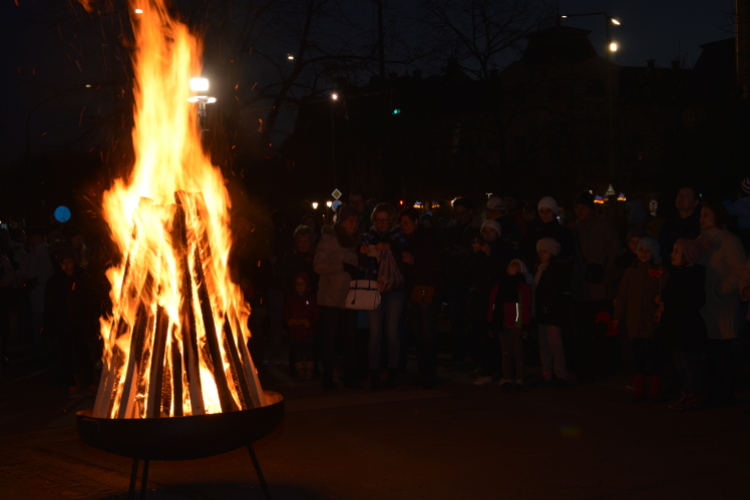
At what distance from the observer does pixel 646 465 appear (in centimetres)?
606

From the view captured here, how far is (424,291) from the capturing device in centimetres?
955

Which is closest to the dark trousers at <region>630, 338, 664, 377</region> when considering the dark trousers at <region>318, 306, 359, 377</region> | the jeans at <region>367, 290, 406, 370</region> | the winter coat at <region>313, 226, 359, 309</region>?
→ the jeans at <region>367, 290, 406, 370</region>

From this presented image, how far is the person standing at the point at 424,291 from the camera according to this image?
377 inches

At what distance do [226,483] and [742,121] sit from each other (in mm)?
19759

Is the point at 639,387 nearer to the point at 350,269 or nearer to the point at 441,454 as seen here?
the point at 441,454

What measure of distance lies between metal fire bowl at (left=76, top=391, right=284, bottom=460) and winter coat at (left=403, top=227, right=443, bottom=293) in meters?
4.93

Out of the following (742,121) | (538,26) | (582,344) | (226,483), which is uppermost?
(538,26)

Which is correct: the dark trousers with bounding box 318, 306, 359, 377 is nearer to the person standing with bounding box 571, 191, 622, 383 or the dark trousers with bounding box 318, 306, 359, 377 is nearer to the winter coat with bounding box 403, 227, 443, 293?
the winter coat with bounding box 403, 227, 443, 293

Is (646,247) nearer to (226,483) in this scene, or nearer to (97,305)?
(226,483)

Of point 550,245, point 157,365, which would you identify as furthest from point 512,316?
point 157,365

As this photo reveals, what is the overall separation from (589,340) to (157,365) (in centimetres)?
603

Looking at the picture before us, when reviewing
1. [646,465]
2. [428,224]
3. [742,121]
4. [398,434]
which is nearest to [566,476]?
[646,465]

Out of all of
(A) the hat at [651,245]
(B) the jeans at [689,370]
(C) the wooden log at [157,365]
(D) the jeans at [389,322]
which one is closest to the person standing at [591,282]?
(A) the hat at [651,245]

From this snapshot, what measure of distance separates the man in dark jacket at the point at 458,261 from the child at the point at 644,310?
82.7 inches
